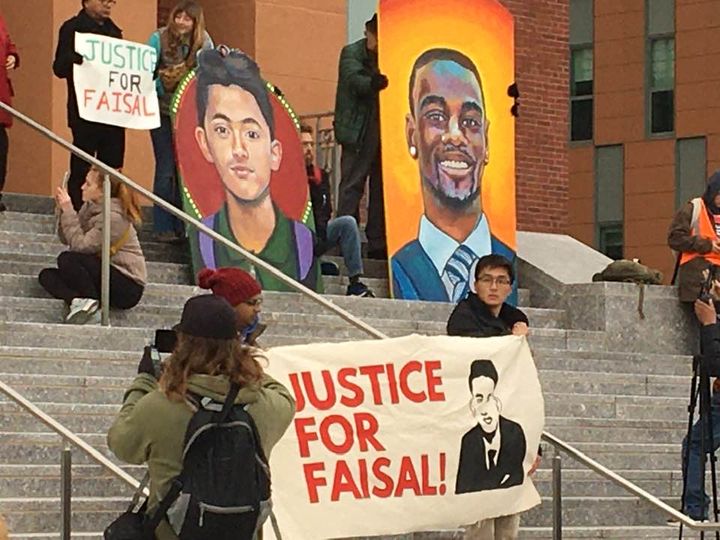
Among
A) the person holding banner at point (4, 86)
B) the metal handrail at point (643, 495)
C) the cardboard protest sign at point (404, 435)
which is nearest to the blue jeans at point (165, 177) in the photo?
the person holding banner at point (4, 86)

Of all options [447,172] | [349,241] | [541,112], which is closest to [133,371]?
[349,241]

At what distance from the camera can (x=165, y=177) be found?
609 inches

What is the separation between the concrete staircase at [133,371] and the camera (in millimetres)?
10992

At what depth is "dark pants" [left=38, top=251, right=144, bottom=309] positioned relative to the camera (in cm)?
1332

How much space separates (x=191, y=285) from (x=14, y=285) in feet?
5.20

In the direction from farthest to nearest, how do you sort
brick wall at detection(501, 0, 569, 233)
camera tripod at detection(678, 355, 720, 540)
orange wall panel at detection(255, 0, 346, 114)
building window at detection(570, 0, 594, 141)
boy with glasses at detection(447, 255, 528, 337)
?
building window at detection(570, 0, 594, 141) → brick wall at detection(501, 0, 569, 233) → orange wall panel at detection(255, 0, 346, 114) → camera tripod at detection(678, 355, 720, 540) → boy with glasses at detection(447, 255, 528, 337)

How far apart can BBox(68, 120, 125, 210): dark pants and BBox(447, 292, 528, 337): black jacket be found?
174 inches

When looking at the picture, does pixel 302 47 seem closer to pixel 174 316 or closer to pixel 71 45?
pixel 71 45

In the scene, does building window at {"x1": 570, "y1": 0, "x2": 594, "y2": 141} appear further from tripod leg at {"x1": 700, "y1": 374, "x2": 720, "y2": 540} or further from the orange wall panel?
Answer: tripod leg at {"x1": 700, "y1": 374, "x2": 720, "y2": 540}

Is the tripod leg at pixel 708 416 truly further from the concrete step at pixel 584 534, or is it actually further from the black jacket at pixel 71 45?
the black jacket at pixel 71 45

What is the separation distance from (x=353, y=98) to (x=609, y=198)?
35.3 metres

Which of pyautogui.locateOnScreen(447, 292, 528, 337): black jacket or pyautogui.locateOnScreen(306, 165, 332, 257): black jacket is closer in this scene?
pyautogui.locateOnScreen(447, 292, 528, 337): black jacket

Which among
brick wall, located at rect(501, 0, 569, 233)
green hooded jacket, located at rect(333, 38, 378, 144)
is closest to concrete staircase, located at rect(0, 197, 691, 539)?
green hooded jacket, located at rect(333, 38, 378, 144)

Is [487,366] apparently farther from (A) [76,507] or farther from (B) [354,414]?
(A) [76,507]
